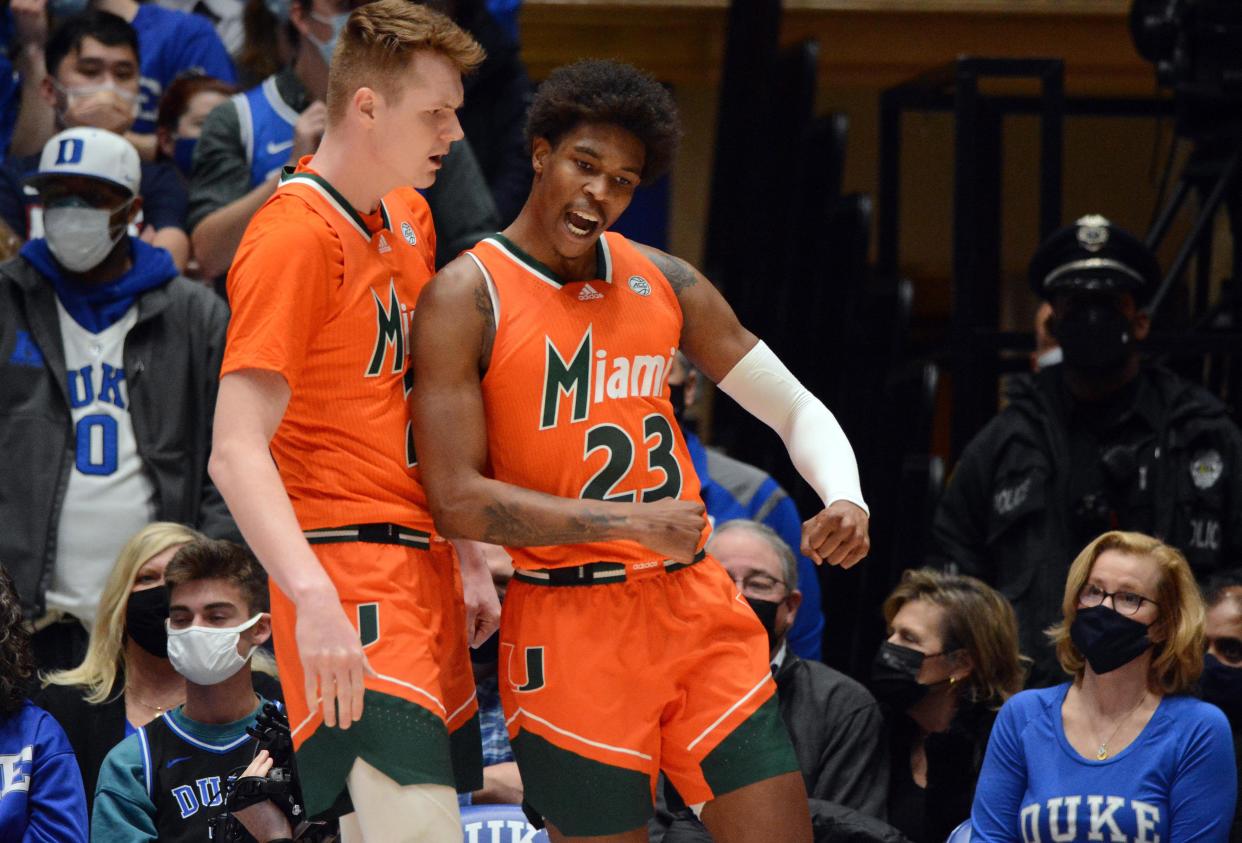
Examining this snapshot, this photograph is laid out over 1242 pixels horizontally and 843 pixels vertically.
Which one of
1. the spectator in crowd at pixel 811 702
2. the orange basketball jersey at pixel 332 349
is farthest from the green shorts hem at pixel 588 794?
the spectator in crowd at pixel 811 702

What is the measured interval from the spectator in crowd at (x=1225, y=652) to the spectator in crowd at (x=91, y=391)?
2520 mm

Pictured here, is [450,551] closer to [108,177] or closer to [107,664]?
[107,664]

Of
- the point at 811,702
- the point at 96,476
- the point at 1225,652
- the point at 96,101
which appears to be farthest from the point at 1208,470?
the point at 96,101

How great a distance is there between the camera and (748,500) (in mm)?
5547

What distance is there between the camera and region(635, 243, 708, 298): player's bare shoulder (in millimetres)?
3400

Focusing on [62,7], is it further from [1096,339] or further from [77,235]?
[1096,339]

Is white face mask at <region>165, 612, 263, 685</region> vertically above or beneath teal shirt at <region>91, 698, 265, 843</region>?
above

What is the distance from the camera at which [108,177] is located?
17.1 feet

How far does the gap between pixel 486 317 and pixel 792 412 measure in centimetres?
61

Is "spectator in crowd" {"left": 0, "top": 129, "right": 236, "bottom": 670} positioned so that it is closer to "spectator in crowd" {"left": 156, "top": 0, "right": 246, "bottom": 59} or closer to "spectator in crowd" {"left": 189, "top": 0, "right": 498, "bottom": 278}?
"spectator in crowd" {"left": 189, "top": 0, "right": 498, "bottom": 278}

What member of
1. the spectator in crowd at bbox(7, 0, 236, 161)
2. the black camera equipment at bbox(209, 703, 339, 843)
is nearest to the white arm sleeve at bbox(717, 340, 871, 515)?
the black camera equipment at bbox(209, 703, 339, 843)

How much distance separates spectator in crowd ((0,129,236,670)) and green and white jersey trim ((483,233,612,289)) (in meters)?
1.97

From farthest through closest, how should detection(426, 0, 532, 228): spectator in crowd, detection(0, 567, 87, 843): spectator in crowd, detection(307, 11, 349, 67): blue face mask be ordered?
detection(426, 0, 532, 228): spectator in crowd, detection(307, 11, 349, 67): blue face mask, detection(0, 567, 87, 843): spectator in crowd

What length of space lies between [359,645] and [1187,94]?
4064 millimetres
